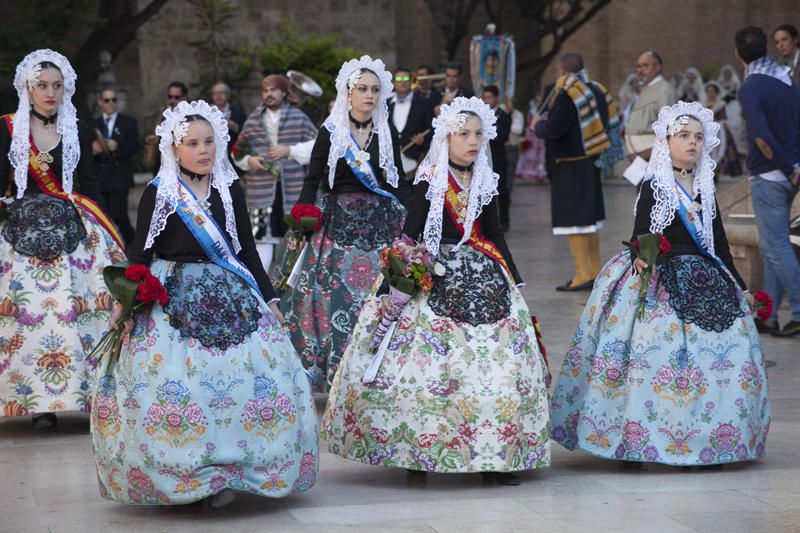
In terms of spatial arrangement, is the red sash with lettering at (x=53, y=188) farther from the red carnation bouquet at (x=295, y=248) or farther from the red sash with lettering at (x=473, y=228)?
the red sash with lettering at (x=473, y=228)

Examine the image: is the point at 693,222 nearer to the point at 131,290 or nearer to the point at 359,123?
the point at 359,123

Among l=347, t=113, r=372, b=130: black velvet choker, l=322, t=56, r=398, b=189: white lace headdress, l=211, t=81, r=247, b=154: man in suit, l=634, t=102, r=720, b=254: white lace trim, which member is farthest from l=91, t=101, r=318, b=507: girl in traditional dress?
l=211, t=81, r=247, b=154: man in suit

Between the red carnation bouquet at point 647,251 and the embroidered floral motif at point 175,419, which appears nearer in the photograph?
the embroidered floral motif at point 175,419

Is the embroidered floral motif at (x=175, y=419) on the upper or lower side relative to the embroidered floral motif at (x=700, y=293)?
lower

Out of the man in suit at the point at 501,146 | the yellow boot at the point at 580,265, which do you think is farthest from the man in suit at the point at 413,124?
the yellow boot at the point at 580,265

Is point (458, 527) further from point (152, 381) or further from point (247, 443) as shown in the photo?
point (152, 381)

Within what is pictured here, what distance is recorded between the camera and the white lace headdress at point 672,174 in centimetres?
635

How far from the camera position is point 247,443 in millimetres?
5402

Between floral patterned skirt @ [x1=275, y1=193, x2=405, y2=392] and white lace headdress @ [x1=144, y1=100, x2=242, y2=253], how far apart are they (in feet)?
6.72

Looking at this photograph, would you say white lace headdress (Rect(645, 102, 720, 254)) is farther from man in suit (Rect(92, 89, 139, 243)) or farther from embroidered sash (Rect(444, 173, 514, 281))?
man in suit (Rect(92, 89, 139, 243))

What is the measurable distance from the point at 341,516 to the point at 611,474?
52.9 inches

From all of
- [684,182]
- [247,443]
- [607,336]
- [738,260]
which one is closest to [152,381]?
[247,443]

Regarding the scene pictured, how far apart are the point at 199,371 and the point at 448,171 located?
4.93 ft

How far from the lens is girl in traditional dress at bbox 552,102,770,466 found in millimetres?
6125
